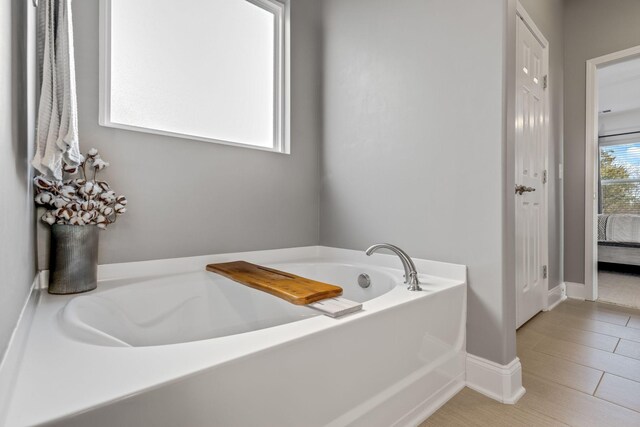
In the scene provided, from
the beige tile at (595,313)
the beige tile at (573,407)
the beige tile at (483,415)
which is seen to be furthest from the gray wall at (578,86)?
the beige tile at (483,415)

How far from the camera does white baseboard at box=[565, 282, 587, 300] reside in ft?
9.21

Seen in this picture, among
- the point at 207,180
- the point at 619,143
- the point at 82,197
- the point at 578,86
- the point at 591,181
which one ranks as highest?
the point at 619,143

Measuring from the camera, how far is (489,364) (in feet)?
4.86

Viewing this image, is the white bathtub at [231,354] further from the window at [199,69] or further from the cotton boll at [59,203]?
the window at [199,69]

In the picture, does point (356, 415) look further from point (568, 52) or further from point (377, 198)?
point (568, 52)

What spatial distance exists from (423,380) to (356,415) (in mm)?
397

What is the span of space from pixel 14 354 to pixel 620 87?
21.5 feet

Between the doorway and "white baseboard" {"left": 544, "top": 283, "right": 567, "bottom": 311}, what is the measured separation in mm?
156

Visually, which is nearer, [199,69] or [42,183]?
[42,183]

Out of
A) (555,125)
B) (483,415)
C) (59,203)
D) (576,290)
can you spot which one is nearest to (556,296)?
(576,290)

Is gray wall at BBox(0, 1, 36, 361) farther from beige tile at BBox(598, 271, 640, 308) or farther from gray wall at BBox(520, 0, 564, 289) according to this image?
beige tile at BBox(598, 271, 640, 308)

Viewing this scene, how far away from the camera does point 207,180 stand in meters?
1.90

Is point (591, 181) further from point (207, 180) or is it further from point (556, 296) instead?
point (207, 180)

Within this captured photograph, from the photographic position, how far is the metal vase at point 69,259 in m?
1.32
